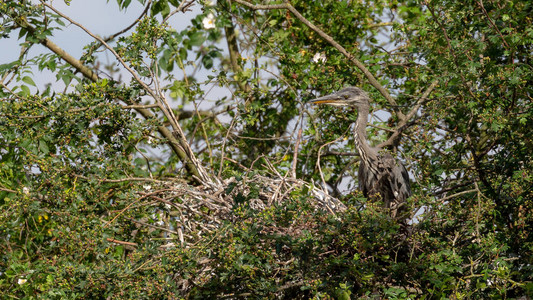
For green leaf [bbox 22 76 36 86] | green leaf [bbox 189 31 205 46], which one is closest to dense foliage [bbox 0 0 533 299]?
green leaf [bbox 22 76 36 86]

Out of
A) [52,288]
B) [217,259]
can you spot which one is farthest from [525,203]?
[52,288]

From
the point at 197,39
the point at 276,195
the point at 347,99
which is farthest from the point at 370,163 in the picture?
the point at 197,39

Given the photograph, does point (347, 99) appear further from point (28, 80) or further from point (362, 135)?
point (28, 80)

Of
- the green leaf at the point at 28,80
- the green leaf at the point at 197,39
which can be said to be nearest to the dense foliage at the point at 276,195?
the green leaf at the point at 28,80

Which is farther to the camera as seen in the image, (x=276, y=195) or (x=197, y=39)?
(x=197, y=39)

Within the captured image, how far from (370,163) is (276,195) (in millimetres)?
1351

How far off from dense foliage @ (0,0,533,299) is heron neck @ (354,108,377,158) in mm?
175

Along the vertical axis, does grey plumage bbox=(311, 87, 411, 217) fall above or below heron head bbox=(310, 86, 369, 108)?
below

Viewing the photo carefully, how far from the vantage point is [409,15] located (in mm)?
6426

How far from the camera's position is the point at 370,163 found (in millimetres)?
5500

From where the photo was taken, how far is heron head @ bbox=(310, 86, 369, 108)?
5543 mm

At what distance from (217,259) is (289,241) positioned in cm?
43

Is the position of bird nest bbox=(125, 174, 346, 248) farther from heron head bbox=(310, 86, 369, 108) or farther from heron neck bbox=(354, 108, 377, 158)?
heron head bbox=(310, 86, 369, 108)

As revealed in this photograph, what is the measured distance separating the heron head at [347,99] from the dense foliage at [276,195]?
0.13 meters
